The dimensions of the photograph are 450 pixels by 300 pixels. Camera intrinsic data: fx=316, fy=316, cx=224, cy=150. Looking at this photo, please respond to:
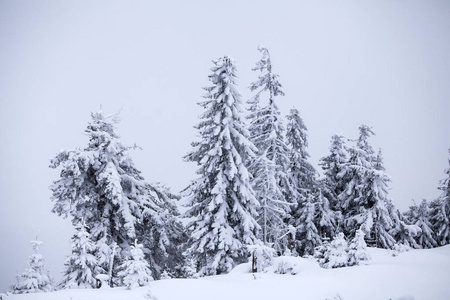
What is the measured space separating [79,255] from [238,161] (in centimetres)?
964

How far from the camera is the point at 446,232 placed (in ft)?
104

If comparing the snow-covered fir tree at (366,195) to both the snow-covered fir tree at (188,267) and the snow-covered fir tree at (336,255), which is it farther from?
the snow-covered fir tree at (188,267)

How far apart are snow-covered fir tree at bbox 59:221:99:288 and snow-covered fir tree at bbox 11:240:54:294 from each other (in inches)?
39.7

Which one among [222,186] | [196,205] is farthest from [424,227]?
[196,205]

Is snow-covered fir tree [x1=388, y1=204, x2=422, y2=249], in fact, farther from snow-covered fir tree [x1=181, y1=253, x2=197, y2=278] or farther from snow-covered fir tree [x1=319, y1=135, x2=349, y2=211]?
snow-covered fir tree [x1=181, y1=253, x2=197, y2=278]

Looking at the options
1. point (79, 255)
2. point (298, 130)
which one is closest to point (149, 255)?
point (79, 255)

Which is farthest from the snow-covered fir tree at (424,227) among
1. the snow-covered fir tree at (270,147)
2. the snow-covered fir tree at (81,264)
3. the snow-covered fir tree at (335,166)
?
the snow-covered fir tree at (81,264)

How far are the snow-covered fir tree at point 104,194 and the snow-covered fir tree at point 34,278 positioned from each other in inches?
114

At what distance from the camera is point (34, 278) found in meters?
13.8

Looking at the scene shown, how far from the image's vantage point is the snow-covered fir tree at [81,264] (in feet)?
47.1

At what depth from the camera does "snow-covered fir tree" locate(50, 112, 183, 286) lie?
1753cm

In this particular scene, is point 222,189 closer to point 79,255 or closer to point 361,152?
point 79,255

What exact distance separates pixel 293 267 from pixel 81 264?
31.7 feet

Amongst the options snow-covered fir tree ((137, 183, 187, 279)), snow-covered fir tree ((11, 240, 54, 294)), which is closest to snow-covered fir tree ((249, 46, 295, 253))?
snow-covered fir tree ((137, 183, 187, 279))
